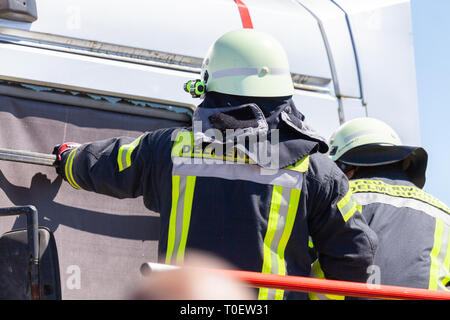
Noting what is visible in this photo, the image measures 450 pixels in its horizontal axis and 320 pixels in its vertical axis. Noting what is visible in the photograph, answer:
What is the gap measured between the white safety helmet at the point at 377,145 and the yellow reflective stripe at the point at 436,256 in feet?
1.38

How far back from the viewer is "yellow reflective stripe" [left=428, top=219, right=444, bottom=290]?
3023 millimetres

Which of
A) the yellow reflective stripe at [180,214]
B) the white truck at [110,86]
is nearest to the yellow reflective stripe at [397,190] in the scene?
the white truck at [110,86]

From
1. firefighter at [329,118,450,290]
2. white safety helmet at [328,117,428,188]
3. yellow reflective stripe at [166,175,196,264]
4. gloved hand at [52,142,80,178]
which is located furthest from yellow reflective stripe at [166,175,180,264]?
white safety helmet at [328,117,428,188]

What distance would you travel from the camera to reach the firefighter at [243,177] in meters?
2.46

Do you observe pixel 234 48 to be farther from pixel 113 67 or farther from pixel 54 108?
pixel 54 108

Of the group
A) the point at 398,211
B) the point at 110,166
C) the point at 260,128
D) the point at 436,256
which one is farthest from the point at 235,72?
the point at 436,256

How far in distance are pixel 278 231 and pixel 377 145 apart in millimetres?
1130

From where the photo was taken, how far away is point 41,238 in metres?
2.26

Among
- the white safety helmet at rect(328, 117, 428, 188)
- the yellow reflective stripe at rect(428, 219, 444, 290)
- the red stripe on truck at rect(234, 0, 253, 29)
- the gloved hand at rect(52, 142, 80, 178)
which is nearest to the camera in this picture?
the gloved hand at rect(52, 142, 80, 178)

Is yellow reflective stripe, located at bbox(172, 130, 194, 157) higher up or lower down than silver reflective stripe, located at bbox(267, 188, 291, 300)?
higher up

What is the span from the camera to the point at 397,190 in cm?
323

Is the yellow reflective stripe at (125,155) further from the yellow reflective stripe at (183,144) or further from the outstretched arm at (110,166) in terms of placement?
the yellow reflective stripe at (183,144)

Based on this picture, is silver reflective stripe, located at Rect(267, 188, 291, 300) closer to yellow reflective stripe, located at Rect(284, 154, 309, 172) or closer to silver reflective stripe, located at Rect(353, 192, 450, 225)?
yellow reflective stripe, located at Rect(284, 154, 309, 172)

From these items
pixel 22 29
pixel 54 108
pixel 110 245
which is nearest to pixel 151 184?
pixel 110 245
